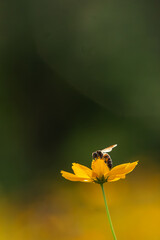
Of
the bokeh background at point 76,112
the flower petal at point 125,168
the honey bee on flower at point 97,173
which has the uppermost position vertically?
the bokeh background at point 76,112

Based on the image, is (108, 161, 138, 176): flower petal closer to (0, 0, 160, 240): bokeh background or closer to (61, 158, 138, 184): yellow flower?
(61, 158, 138, 184): yellow flower

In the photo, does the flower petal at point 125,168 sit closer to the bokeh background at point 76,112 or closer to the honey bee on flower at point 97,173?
the honey bee on flower at point 97,173

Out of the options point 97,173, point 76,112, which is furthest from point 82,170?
point 76,112

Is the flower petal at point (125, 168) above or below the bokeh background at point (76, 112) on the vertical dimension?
below

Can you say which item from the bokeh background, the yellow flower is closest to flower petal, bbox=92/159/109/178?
the yellow flower

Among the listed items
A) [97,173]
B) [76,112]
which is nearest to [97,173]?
[97,173]

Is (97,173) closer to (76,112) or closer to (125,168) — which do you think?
(125,168)

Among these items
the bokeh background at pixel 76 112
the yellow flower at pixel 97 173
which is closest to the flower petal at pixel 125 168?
the yellow flower at pixel 97 173

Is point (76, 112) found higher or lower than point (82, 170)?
higher

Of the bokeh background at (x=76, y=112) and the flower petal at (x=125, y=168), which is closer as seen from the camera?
the flower petal at (x=125, y=168)

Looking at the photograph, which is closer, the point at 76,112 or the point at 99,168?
the point at 99,168
